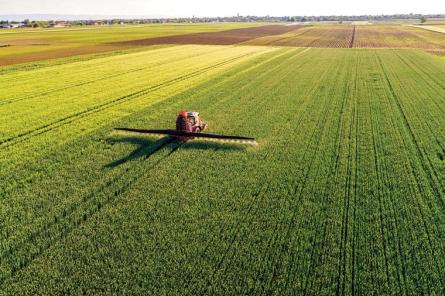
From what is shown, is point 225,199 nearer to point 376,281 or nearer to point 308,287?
point 308,287

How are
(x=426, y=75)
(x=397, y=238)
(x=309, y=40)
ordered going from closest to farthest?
(x=397, y=238), (x=426, y=75), (x=309, y=40)

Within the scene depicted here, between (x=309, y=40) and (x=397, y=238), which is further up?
(x=309, y=40)

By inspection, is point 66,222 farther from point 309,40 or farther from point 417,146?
point 309,40

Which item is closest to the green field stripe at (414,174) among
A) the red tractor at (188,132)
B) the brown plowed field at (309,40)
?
the red tractor at (188,132)

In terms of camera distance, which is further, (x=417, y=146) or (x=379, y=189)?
(x=417, y=146)

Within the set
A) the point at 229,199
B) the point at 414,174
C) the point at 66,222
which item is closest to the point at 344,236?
the point at 229,199

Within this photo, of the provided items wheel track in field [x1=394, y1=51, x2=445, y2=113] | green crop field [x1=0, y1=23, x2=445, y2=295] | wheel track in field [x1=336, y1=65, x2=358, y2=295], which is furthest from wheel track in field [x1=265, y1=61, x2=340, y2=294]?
wheel track in field [x1=394, y1=51, x2=445, y2=113]

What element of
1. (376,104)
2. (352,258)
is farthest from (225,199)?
(376,104)

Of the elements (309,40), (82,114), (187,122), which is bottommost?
(82,114)

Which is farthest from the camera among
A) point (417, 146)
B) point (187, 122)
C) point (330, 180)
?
point (187, 122)
